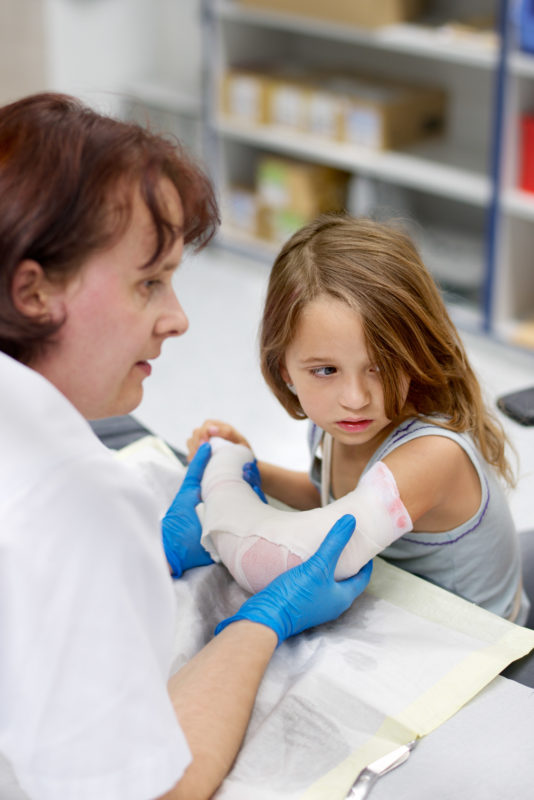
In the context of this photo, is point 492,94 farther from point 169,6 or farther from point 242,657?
point 242,657

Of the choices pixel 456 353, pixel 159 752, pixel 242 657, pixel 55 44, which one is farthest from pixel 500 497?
pixel 55 44

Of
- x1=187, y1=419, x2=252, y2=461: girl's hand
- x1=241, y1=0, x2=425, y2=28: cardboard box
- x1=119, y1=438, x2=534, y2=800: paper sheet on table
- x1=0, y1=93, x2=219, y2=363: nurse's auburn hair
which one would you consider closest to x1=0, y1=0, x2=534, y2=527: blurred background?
x1=241, y1=0, x2=425, y2=28: cardboard box

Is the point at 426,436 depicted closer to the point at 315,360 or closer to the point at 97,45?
the point at 315,360

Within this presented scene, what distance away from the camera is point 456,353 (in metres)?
1.31

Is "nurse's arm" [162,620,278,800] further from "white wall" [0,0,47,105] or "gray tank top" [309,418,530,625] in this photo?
"white wall" [0,0,47,105]

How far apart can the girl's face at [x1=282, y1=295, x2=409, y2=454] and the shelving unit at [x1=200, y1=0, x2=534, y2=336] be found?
1.80m

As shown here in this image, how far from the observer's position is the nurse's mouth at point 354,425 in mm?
1279

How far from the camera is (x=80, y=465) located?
0.78m

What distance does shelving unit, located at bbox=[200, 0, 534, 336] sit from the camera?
2.96m

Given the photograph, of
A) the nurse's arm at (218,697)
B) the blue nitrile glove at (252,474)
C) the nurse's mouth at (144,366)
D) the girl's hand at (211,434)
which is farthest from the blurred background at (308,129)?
the nurse's mouth at (144,366)

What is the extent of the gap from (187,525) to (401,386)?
0.33 m

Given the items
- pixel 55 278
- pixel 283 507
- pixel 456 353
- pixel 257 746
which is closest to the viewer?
pixel 55 278

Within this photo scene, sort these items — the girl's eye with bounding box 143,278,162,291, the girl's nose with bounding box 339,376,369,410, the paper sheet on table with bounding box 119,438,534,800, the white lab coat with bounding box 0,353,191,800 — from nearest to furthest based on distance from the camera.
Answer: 1. the white lab coat with bounding box 0,353,191,800
2. the girl's eye with bounding box 143,278,162,291
3. the paper sheet on table with bounding box 119,438,534,800
4. the girl's nose with bounding box 339,376,369,410

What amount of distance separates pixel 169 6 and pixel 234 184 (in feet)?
2.48
